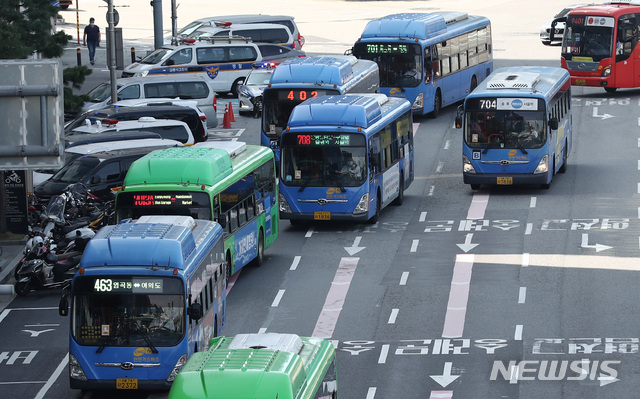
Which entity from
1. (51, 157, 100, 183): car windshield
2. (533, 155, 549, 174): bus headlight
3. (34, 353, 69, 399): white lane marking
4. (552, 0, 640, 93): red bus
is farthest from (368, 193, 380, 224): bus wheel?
(552, 0, 640, 93): red bus

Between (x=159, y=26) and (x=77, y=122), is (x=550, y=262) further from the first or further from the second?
(x=159, y=26)

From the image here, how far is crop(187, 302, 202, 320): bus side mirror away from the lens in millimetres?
21078

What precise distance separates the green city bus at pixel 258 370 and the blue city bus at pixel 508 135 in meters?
18.9

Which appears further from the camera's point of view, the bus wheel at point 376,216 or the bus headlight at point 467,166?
the bus headlight at point 467,166

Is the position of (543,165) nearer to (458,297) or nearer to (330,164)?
(330,164)

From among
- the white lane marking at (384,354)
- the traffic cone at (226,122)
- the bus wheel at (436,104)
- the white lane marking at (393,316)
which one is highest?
the bus wheel at (436,104)

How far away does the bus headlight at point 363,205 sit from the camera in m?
32.8

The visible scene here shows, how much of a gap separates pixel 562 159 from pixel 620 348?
1596 centimetres

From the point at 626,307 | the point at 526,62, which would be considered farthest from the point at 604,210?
the point at 526,62

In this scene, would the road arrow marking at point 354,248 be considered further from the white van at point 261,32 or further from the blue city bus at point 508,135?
the white van at point 261,32

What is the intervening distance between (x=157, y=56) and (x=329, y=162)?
70.6ft

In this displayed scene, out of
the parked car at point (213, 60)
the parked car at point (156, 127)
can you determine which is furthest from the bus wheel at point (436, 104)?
the parked car at point (156, 127)

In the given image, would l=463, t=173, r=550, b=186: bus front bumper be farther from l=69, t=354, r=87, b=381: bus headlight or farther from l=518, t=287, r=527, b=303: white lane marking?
l=69, t=354, r=87, b=381: bus headlight

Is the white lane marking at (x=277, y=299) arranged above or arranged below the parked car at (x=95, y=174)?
below
